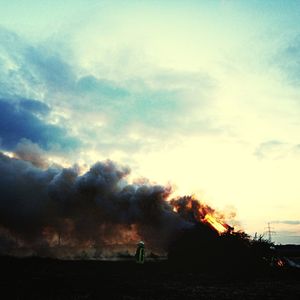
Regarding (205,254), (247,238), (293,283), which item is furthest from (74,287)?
(247,238)

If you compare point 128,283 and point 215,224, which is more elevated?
point 215,224

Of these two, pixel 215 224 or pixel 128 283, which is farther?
pixel 215 224

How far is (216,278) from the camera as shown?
3428 cm

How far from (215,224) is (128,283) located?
21277 mm

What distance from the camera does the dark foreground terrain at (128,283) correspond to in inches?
918

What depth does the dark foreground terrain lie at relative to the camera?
23.3 metres

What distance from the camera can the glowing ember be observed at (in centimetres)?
4694

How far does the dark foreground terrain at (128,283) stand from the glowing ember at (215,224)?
22.7ft

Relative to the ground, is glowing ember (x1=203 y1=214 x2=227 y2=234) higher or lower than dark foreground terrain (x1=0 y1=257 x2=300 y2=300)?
higher

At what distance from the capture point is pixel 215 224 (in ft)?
159

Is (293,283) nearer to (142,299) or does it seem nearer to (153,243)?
(142,299)

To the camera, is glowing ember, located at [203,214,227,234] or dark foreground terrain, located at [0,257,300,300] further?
glowing ember, located at [203,214,227,234]

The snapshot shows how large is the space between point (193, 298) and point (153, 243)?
111ft

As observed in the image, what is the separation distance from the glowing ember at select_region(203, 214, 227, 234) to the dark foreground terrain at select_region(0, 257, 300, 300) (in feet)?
22.7
